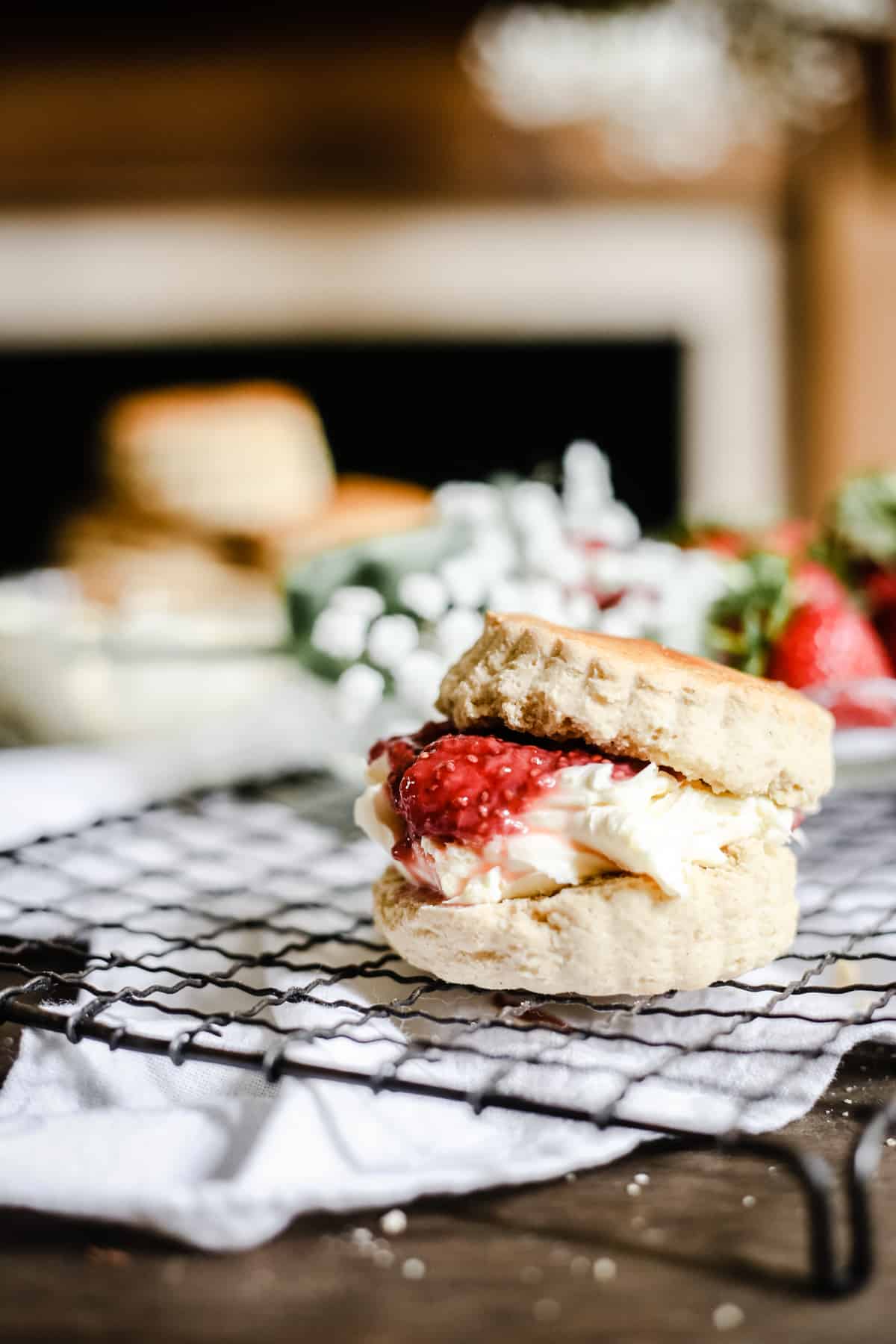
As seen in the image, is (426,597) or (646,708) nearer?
(646,708)

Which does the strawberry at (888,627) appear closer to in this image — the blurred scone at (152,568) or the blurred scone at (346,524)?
the blurred scone at (346,524)

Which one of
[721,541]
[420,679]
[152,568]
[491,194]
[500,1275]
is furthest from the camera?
[491,194]

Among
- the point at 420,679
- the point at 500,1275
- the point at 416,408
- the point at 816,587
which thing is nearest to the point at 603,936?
the point at 500,1275

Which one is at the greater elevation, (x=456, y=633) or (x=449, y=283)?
(x=449, y=283)

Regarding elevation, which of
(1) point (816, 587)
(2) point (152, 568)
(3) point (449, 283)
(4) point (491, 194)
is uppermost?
(4) point (491, 194)

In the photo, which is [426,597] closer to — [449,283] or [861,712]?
[861,712]

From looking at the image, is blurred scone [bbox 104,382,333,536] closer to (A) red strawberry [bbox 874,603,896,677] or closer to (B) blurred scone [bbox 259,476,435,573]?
(B) blurred scone [bbox 259,476,435,573]

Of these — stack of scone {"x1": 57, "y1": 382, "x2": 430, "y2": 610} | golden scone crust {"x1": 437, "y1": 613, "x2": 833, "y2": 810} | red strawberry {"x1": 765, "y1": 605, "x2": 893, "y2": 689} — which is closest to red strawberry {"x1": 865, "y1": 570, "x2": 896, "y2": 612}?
red strawberry {"x1": 765, "y1": 605, "x2": 893, "y2": 689}
